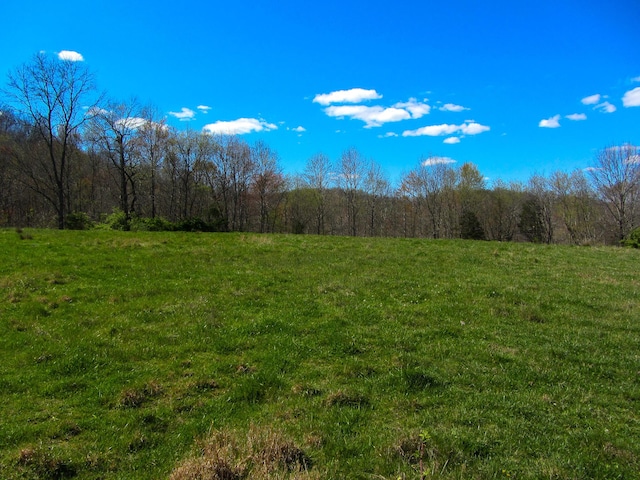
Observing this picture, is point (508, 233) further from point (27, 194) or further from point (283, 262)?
point (27, 194)

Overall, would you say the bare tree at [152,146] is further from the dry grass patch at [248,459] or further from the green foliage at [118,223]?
the dry grass patch at [248,459]

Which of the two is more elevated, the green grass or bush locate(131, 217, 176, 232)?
bush locate(131, 217, 176, 232)

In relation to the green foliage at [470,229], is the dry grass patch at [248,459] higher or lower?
lower

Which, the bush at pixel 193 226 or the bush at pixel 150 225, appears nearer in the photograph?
the bush at pixel 150 225

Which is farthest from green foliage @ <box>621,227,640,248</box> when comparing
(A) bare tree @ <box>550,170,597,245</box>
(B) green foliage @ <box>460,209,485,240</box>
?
(A) bare tree @ <box>550,170,597,245</box>

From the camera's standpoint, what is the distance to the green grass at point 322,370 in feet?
13.6

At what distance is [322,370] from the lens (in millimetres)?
→ 6289

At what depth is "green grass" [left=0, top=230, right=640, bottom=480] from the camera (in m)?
4.15

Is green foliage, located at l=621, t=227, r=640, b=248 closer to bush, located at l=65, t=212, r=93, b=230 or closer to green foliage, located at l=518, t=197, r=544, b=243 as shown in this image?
green foliage, located at l=518, t=197, r=544, b=243

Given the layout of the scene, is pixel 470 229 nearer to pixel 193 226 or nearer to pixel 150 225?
pixel 193 226

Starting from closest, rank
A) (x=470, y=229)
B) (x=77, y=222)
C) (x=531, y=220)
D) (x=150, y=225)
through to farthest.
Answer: (x=150, y=225) → (x=77, y=222) → (x=470, y=229) → (x=531, y=220)

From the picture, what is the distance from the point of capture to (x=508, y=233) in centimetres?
6744

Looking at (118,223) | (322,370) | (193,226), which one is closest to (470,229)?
(193,226)

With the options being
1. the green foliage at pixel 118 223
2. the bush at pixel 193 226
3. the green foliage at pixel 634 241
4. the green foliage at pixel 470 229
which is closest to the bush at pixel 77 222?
the green foliage at pixel 118 223
